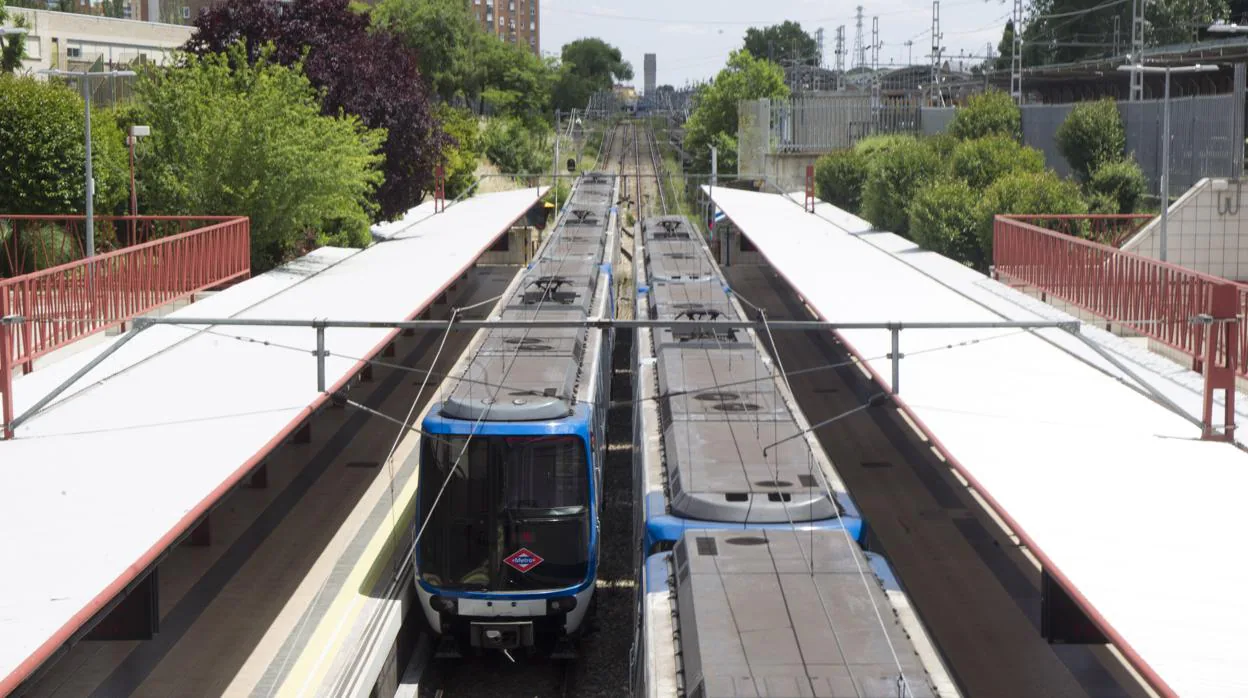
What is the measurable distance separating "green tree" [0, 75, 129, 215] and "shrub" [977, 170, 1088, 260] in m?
19.5

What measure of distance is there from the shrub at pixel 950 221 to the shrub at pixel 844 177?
15.4 metres

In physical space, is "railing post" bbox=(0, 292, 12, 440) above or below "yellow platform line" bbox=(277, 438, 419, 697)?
above

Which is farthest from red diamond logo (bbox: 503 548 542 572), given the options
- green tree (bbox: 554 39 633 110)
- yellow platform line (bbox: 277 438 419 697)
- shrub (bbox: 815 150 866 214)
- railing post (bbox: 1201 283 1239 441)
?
green tree (bbox: 554 39 633 110)

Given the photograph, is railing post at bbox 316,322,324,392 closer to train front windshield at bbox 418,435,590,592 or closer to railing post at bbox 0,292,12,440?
train front windshield at bbox 418,435,590,592

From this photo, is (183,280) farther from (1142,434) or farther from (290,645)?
(1142,434)

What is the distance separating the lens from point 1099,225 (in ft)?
113

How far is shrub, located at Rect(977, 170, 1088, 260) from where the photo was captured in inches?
1319

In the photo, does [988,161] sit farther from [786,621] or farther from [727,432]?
[786,621]

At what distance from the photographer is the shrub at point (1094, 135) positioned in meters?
40.1

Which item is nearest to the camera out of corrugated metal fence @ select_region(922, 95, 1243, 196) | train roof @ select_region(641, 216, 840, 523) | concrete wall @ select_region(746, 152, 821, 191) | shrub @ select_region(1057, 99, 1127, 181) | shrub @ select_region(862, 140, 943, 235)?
train roof @ select_region(641, 216, 840, 523)

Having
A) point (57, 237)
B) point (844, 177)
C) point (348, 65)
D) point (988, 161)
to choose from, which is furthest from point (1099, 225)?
point (57, 237)

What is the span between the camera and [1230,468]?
13.0 meters

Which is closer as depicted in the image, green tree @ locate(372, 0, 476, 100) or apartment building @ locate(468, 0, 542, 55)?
green tree @ locate(372, 0, 476, 100)

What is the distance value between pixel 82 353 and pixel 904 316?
446 inches
